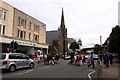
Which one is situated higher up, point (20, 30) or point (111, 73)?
point (20, 30)

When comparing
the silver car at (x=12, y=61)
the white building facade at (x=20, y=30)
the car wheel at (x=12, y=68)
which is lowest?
the car wheel at (x=12, y=68)

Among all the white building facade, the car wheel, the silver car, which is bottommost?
the car wheel

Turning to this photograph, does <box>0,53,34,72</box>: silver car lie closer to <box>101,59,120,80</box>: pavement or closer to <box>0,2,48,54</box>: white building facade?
<box>101,59,120,80</box>: pavement

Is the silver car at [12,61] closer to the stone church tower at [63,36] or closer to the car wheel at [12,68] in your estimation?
the car wheel at [12,68]

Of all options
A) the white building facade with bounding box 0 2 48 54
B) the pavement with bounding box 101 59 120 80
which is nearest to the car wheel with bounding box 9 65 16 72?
the pavement with bounding box 101 59 120 80

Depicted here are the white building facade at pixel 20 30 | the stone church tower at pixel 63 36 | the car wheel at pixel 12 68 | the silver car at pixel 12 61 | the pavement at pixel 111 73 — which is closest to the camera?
the pavement at pixel 111 73

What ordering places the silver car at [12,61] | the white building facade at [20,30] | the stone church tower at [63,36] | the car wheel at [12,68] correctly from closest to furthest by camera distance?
the silver car at [12,61] → the car wheel at [12,68] → the white building facade at [20,30] → the stone church tower at [63,36]

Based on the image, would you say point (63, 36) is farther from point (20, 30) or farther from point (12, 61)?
point (12, 61)

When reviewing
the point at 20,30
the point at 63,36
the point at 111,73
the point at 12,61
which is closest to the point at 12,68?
the point at 12,61

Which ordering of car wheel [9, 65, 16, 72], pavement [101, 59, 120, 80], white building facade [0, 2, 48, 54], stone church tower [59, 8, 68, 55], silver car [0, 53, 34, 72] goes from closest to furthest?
1. pavement [101, 59, 120, 80]
2. silver car [0, 53, 34, 72]
3. car wheel [9, 65, 16, 72]
4. white building facade [0, 2, 48, 54]
5. stone church tower [59, 8, 68, 55]

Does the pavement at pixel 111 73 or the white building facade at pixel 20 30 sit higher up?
the white building facade at pixel 20 30

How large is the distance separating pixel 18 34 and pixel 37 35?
461 inches

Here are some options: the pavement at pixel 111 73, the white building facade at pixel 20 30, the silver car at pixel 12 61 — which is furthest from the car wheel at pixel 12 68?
the white building facade at pixel 20 30

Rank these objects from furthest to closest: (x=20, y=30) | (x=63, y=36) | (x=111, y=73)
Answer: (x=63, y=36), (x=20, y=30), (x=111, y=73)
